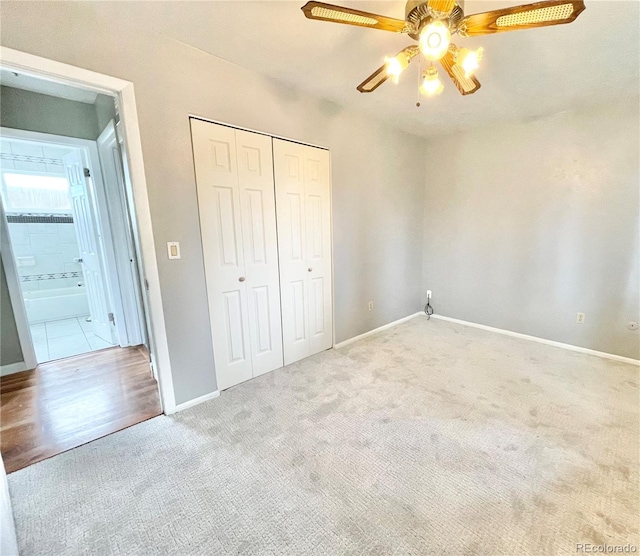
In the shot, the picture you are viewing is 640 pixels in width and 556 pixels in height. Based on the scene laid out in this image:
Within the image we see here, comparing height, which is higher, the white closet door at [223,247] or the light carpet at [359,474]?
the white closet door at [223,247]

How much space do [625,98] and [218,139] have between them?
3.55m

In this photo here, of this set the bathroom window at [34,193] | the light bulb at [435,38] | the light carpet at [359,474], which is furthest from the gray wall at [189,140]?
the bathroom window at [34,193]

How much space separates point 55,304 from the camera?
4.29 meters

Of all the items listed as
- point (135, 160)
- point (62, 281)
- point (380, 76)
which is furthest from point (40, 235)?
point (380, 76)

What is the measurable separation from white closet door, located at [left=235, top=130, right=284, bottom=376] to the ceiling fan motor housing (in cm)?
133

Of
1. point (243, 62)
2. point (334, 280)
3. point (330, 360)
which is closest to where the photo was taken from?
point (243, 62)

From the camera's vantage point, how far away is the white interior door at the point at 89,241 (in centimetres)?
312

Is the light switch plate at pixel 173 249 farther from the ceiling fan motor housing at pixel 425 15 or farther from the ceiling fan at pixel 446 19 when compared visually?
the ceiling fan motor housing at pixel 425 15

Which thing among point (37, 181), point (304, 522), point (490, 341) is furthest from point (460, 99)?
point (37, 181)

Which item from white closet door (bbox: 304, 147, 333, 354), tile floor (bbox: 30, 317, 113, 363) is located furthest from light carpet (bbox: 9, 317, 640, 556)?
tile floor (bbox: 30, 317, 113, 363)

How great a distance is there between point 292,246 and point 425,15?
70.0 inches

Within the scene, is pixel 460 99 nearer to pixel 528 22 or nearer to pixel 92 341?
pixel 528 22

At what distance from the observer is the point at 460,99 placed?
2537mm

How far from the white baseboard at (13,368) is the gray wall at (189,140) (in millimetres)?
1990
